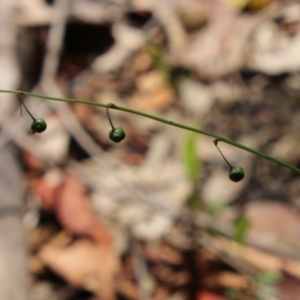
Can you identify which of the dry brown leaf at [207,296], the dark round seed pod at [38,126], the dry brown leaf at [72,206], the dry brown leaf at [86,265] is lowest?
the dark round seed pod at [38,126]

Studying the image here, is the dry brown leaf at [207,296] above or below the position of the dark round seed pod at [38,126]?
above

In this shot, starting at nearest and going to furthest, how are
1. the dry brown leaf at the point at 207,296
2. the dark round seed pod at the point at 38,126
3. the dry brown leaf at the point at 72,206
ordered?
the dark round seed pod at the point at 38,126 < the dry brown leaf at the point at 207,296 < the dry brown leaf at the point at 72,206

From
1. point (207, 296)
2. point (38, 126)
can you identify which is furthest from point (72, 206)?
point (38, 126)

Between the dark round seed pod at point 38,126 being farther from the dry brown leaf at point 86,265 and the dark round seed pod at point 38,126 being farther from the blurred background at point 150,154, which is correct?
the dry brown leaf at point 86,265

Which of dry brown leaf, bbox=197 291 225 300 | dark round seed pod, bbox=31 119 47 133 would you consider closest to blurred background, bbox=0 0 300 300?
dry brown leaf, bbox=197 291 225 300

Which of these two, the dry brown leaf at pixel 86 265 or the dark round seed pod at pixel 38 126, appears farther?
the dry brown leaf at pixel 86 265

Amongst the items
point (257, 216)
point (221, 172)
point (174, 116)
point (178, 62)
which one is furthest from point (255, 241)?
point (178, 62)

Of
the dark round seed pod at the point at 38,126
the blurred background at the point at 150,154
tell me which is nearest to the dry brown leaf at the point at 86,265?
the blurred background at the point at 150,154
